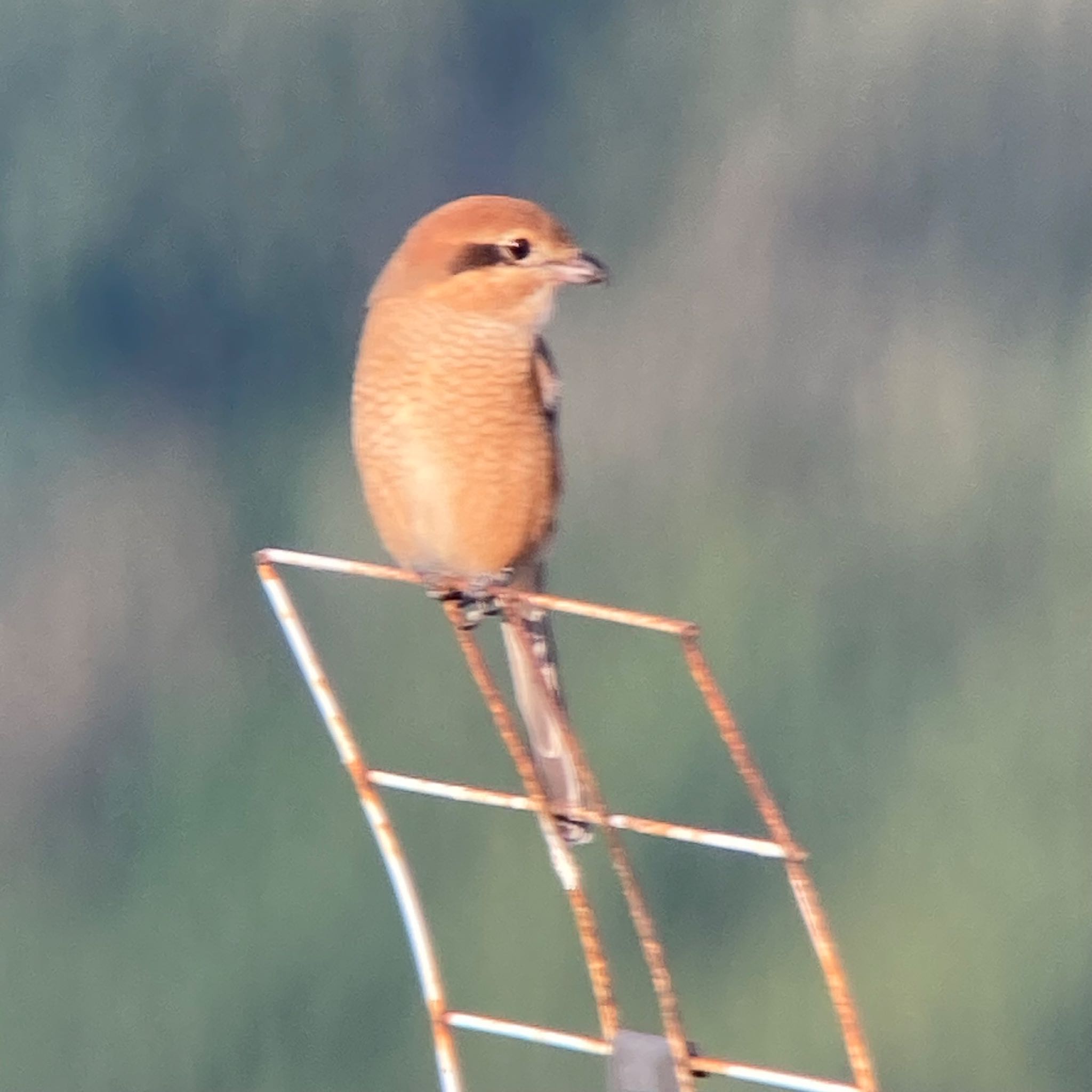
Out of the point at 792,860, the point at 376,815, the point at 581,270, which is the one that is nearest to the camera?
the point at 792,860

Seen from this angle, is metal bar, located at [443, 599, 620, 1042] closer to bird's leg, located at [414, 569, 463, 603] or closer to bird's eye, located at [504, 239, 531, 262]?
bird's leg, located at [414, 569, 463, 603]

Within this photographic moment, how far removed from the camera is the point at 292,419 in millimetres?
1356

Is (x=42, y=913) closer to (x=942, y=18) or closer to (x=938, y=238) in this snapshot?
(x=938, y=238)

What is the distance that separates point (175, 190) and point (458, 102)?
24 cm

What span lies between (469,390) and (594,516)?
333mm

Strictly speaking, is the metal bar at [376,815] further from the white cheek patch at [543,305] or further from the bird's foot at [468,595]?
the white cheek patch at [543,305]

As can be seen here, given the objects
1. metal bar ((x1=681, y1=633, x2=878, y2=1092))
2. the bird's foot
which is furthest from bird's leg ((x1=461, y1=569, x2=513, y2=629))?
metal bar ((x1=681, y1=633, x2=878, y2=1092))

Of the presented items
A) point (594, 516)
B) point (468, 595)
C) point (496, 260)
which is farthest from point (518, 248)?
→ point (594, 516)

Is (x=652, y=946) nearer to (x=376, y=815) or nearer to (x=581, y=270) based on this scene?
(x=376, y=815)

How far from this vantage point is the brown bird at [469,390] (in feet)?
3.41

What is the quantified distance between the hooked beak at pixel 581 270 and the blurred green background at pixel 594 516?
0.89 ft

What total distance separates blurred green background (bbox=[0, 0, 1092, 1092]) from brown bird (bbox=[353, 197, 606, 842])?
26 cm

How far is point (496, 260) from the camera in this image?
1044 millimetres

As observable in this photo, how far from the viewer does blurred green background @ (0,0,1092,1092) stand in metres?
1.30
